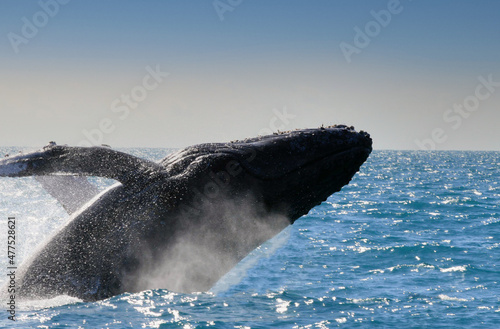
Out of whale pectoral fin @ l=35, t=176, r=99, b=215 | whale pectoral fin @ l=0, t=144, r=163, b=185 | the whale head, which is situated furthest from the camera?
whale pectoral fin @ l=35, t=176, r=99, b=215

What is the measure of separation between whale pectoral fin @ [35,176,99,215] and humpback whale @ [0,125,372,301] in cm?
49

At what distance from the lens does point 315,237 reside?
18703mm

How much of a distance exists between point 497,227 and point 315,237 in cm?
713

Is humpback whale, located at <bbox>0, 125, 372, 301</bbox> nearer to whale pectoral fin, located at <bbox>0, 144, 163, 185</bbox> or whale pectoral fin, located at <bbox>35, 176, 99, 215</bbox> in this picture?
whale pectoral fin, located at <bbox>0, 144, 163, 185</bbox>

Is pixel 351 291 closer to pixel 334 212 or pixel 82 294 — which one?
pixel 82 294

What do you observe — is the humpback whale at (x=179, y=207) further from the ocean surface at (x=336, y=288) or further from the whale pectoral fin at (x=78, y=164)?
the ocean surface at (x=336, y=288)

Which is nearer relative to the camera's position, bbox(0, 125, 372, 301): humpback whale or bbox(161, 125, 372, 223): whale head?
bbox(0, 125, 372, 301): humpback whale

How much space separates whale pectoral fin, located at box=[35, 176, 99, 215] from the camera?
801 centimetres

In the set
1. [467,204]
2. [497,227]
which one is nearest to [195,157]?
[497,227]

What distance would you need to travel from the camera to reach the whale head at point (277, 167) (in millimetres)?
7234

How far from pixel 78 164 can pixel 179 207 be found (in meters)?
1.25

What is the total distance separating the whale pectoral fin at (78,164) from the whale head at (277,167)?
0.40 m

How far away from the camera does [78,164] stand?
684 cm

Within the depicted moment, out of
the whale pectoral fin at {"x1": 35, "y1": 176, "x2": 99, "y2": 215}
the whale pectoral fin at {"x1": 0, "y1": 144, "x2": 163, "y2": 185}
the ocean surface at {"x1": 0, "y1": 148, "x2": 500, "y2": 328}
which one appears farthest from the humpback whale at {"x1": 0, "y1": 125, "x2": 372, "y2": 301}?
the whale pectoral fin at {"x1": 35, "y1": 176, "x2": 99, "y2": 215}
